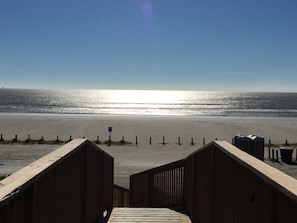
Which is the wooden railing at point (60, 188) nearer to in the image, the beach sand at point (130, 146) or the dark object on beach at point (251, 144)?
the dark object on beach at point (251, 144)

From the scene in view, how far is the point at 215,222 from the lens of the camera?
493cm

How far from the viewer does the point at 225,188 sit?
14.3 feet

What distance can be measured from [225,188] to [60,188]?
1944mm

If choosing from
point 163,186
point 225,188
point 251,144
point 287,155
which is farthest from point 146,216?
point 287,155

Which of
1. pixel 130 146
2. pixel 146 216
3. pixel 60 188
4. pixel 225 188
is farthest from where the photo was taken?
pixel 130 146

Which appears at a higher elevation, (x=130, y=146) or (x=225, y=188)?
(x=225, y=188)

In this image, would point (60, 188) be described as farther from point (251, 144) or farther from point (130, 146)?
point (130, 146)

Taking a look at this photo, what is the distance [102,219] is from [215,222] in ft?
7.94

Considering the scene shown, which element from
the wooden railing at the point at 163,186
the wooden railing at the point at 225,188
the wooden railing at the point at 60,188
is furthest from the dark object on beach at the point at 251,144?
the wooden railing at the point at 163,186

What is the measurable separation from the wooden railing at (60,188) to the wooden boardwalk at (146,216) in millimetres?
308

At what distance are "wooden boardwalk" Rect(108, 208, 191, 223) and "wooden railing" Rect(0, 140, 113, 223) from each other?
308mm

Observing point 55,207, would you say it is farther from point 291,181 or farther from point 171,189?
point 171,189

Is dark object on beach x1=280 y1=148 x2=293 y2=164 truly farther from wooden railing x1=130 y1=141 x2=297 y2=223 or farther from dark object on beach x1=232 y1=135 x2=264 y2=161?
dark object on beach x1=232 y1=135 x2=264 y2=161

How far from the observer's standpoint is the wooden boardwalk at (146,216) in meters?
6.38
